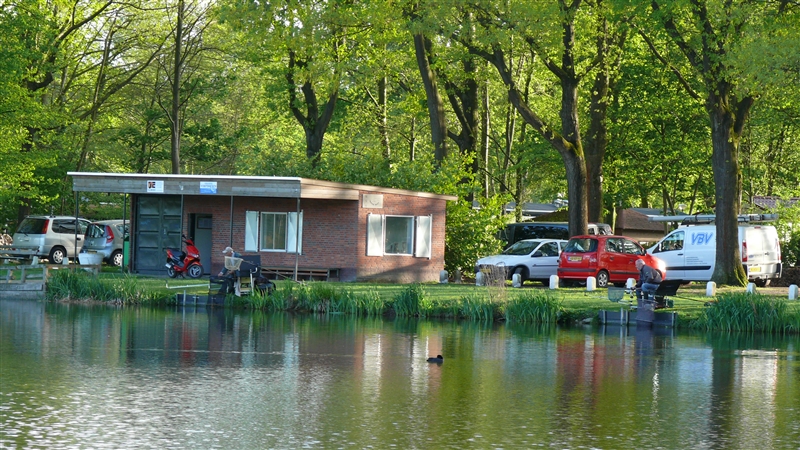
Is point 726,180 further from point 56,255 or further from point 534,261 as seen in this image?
point 56,255

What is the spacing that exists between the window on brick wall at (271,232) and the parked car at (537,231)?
9133 mm

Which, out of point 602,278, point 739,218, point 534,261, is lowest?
point 602,278

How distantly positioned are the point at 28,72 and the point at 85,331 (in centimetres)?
2668

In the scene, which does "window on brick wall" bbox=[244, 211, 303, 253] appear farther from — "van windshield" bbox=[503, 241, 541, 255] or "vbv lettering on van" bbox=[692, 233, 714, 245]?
"vbv lettering on van" bbox=[692, 233, 714, 245]

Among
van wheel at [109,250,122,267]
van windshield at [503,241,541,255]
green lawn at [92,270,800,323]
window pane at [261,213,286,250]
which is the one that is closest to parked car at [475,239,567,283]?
van windshield at [503,241,541,255]

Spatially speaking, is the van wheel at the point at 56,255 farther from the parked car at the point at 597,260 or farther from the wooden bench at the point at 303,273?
the parked car at the point at 597,260

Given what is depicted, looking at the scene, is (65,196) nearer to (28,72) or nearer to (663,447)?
(28,72)

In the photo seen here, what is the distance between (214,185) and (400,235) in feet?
21.9

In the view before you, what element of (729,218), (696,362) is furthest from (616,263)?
(696,362)

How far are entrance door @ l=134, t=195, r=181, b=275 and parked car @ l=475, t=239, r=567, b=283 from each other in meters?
9.76


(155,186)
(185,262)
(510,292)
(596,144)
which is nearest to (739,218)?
(596,144)

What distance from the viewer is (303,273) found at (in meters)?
36.4

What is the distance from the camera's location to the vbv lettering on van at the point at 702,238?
118 feet

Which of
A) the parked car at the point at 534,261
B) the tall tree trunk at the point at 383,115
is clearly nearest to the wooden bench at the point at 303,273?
the parked car at the point at 534,261
